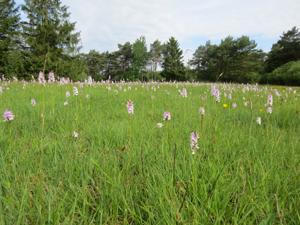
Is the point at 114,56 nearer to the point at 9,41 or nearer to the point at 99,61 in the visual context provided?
the point at 99,61

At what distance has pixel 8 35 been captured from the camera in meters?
42.8

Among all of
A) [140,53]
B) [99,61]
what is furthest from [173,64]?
[99,61]

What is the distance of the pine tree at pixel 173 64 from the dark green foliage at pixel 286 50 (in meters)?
20.5

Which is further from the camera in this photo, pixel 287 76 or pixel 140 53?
pixel 140 53

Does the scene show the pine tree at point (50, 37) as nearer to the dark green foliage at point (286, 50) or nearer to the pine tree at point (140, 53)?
the pine tree at point (140, 53)

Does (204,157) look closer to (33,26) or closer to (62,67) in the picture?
(62,67)

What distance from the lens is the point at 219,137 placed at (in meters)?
2.70

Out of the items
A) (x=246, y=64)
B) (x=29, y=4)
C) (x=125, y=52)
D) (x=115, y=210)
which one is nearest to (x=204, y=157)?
(x=115, y=210)

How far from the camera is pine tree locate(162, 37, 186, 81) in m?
62.6

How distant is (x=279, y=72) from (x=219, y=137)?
36955 mm

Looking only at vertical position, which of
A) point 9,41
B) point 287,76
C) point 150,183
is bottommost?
point 150,183

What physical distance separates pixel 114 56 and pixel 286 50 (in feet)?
195

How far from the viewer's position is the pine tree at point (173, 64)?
6256cm

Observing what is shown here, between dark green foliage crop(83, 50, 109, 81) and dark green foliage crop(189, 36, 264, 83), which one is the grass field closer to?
dark green foliage crop(189, 36, 264, 83)
